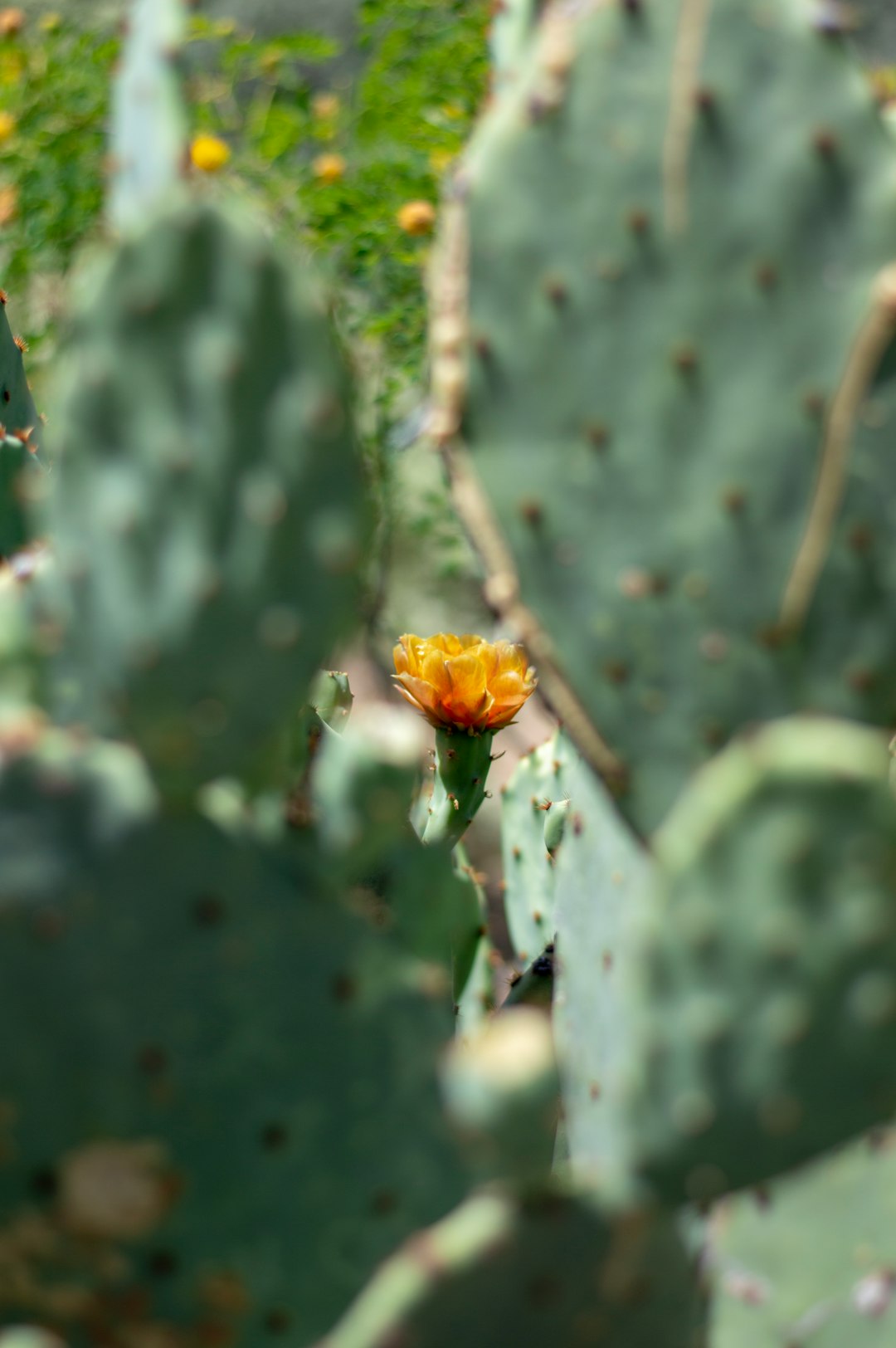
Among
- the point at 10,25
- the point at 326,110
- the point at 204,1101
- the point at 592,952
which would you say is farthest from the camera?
the point at 326,110

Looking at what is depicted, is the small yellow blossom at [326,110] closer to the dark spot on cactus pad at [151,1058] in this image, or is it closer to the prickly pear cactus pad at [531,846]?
the prickly pear cactus pad at [531,846]

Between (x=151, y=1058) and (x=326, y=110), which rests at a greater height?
(x=326, y=110)

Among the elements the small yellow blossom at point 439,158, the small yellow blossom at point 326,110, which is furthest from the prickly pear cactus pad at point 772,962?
the small yellow blossom at point 326,110

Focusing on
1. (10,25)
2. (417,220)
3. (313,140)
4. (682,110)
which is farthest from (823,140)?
(313,140)

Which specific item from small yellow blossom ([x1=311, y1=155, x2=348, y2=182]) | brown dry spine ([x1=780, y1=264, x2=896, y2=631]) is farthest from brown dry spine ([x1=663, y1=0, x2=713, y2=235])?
small yellow blossom ([x1=311, y1=155, x2=348, y2=182])

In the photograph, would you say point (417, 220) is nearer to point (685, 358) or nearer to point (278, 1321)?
point (685, 358)

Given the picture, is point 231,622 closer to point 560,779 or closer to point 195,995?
point 195,995

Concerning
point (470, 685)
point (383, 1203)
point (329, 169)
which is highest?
point (329, 169)
